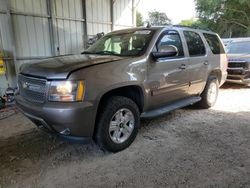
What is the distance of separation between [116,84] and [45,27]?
5502 mm

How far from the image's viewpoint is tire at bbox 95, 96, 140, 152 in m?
3.07

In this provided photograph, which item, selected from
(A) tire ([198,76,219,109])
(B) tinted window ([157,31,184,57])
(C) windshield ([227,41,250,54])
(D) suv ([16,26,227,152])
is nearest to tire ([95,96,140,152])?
(D) suv ([16,26,227,152])

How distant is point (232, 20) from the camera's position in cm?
2461

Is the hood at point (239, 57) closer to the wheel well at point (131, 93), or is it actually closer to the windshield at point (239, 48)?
the windshield at point (239, 48)

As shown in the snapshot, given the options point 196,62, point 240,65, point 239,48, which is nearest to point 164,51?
point 196,62

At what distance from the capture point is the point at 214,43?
5406 mm

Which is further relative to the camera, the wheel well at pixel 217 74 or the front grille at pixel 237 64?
the front grille at pixel 237 64

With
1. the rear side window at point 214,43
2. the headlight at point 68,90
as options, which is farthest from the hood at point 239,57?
the headlight at point 68,90

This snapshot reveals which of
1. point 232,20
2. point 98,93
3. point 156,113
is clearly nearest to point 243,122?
point 156,113

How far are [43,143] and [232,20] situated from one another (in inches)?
1024

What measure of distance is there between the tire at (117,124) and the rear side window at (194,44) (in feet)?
6.21

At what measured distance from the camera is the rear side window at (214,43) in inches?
204

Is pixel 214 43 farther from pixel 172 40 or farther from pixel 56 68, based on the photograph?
pixel 56 68

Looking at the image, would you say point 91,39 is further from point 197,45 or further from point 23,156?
point 23,156
